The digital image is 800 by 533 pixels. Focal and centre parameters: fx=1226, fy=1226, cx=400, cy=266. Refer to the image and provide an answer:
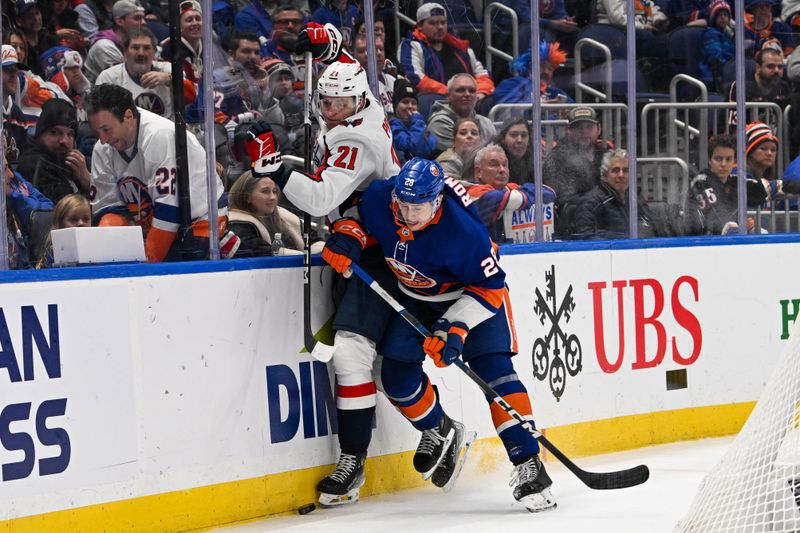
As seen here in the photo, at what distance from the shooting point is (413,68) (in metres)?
4.52

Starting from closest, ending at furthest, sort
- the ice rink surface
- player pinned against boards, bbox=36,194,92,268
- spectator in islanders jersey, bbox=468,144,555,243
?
player pinned against boards, bbox=36,194,92,268 → the ice rink surface → spectator in islanders jersey, bbox=468,144,555,243

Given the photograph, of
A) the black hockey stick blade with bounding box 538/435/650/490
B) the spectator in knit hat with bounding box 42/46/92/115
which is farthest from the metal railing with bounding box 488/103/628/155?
the spectator in knit hat with bounding box 42/46/92/115

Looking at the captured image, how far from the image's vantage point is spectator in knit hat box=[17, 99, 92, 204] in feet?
11.3

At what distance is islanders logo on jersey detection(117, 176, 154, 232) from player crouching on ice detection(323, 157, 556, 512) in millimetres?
605

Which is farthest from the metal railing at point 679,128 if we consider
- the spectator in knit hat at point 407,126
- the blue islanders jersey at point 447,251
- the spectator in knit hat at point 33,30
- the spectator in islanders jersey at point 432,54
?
the spectator in knit hat at point 33,30

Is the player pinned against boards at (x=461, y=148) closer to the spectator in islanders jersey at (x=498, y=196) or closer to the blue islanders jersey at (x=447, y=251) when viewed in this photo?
the spectator in islanders jersey at (x=498, y=196)

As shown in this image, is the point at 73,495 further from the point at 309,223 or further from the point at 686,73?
the point at 686,73

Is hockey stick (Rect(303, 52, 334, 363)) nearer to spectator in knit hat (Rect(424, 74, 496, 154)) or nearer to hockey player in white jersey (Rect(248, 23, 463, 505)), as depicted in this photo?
hockey player in white jersey (Rect(248, 23, 463, 505))

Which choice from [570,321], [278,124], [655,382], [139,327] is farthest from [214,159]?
[655,382]

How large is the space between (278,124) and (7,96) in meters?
0.99

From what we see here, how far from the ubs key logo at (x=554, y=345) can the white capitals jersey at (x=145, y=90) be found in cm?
175

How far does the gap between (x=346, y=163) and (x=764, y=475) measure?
5.35 feet

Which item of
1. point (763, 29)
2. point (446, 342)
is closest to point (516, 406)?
point (446, 342)

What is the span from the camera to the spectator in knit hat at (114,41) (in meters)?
3.55
